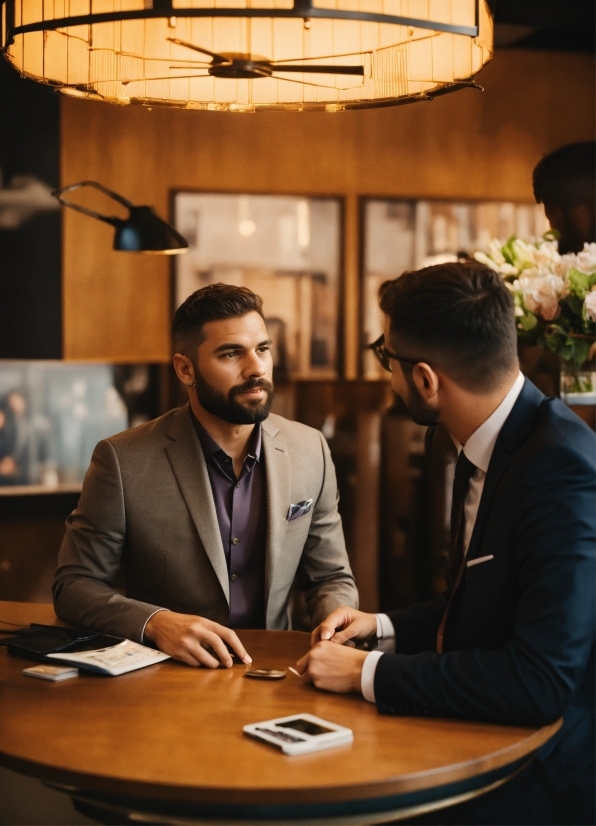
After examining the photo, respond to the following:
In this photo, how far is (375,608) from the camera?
5488 mm

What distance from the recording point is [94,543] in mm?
2578

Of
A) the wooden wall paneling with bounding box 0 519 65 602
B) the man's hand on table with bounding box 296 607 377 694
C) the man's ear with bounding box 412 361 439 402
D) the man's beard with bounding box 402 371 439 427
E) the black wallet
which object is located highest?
the man's ear with bounding box 412 361 439 402

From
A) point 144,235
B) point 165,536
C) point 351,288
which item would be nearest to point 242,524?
point 165,536

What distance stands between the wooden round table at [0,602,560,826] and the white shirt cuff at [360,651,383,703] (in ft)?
0.06

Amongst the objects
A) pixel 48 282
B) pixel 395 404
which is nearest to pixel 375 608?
pixel 395 404

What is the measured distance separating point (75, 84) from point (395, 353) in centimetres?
86

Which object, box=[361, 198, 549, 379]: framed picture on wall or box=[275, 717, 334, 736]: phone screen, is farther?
box=[361, 198, 549, 379]: framed picture on wall

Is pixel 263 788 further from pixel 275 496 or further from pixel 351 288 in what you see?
pixel 351 288

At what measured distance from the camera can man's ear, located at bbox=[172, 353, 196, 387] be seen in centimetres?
279

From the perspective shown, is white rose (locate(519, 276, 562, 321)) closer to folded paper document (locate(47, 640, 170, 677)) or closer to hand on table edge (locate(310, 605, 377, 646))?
hand on table edge (locate(310, 605, 377, 646))

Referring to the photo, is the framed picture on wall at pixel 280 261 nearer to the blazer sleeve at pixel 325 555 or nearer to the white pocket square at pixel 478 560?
the blazer sleeve at pixel 325 555

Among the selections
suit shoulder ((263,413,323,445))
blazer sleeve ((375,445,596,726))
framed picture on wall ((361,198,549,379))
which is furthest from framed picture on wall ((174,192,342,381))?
blazer sleeve ((375,445,596,726))

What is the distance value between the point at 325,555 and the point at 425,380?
97 centimetres

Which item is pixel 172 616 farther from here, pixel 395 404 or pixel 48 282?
pixel 48 282
